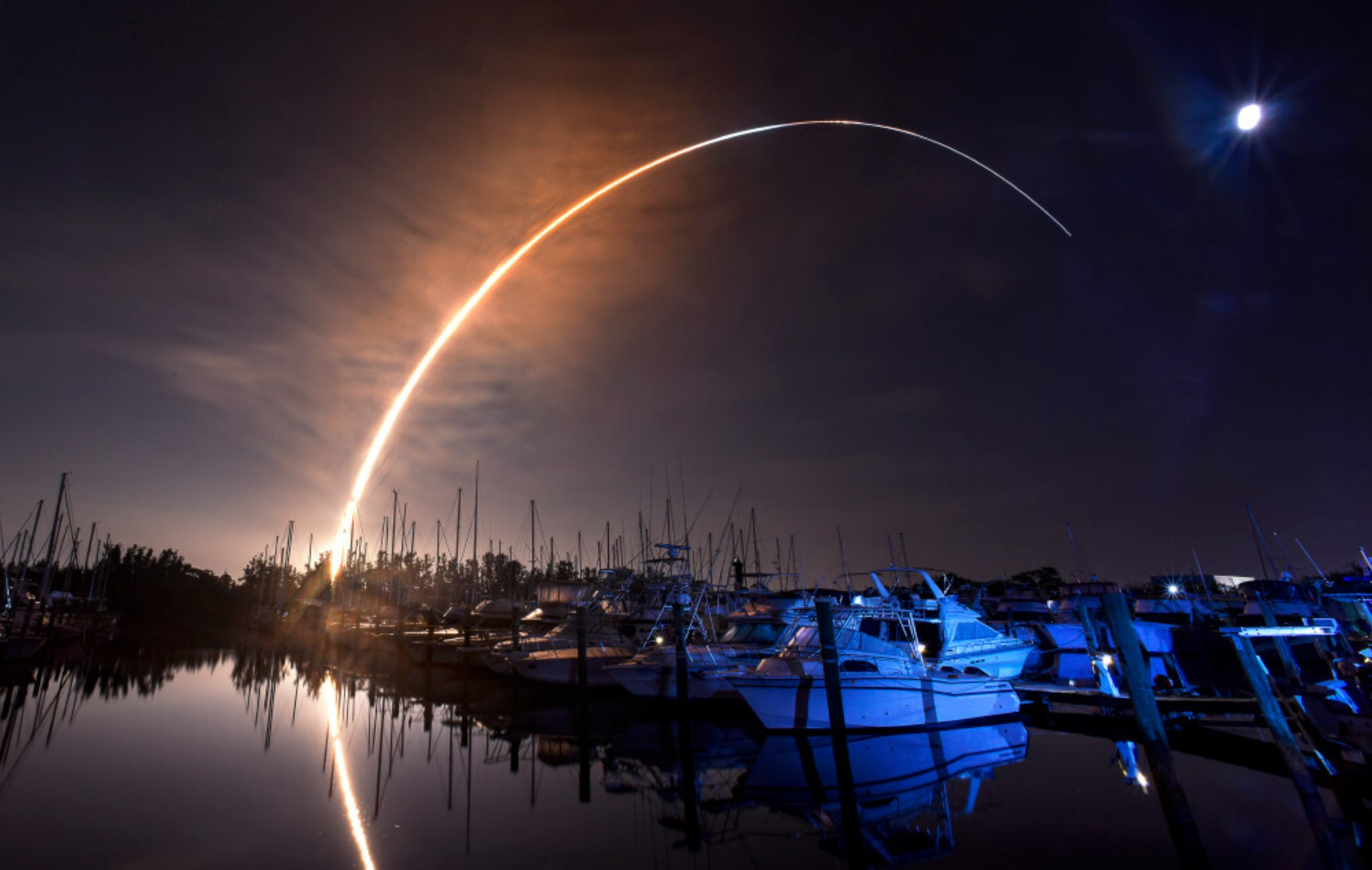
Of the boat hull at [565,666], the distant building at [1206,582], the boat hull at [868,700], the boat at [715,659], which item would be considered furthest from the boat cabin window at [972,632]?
A: the distant building at [1206,582]

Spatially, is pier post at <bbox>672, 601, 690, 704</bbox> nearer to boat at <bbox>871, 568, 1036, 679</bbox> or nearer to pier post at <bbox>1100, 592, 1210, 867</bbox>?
boat at <bbox>871, 568, 1036, 679</bbox>

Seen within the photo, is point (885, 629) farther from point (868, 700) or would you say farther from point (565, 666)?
point (565, 666)

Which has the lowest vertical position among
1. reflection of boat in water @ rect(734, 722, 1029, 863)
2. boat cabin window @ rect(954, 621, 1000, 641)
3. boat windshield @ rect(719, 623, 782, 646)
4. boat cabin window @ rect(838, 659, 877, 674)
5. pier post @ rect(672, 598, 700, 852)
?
reflection of boat in water @ rect(734, 722, 1029, 863)

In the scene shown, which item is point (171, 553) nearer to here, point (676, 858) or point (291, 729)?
point (291, 729)

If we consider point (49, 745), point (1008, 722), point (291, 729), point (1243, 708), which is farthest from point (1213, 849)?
point (49, 745)

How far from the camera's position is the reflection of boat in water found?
11.6 metres

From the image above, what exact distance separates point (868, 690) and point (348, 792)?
46.7 ft

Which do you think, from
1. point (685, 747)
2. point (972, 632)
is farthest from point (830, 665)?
point (972, 632)

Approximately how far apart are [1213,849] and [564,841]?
11.6m

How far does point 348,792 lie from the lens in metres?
14.8

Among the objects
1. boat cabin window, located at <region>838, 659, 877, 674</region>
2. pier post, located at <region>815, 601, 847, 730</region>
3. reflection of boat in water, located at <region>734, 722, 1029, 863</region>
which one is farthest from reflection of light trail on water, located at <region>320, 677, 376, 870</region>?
boat cabin window, located at <region>838, 659, 877, 674</region>

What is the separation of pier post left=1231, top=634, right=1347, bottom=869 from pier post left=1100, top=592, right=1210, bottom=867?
181cm

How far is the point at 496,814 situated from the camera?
1326 centimetres

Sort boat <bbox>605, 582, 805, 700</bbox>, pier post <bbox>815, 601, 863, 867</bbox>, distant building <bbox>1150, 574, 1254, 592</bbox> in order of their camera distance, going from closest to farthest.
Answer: pier post <bbox>815, 601, 863, 867</bbox>, boat <bbox>605, 582, 805, 700</bbox>, distant building <bbox>1150, 574, 1254, 592</bbox>
